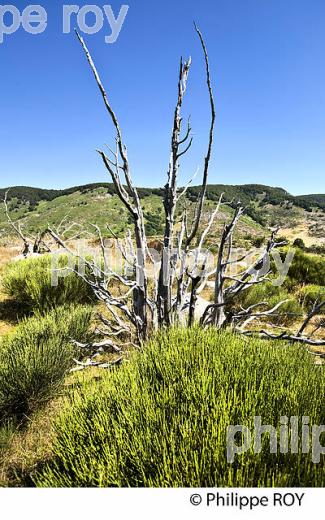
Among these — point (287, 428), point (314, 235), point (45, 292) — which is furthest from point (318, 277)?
point (314, 235)

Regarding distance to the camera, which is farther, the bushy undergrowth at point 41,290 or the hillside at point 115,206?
the hillside at point 115,206

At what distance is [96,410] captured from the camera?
5.98ft

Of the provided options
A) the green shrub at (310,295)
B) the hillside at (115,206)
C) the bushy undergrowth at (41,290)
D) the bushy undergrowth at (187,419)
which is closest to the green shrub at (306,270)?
the green shrub at (310,295)

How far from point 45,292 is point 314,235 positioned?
122 feet

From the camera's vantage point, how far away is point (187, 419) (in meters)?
1.53

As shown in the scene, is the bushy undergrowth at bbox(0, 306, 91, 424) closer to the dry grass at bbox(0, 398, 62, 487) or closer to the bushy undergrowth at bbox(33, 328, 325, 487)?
the dry grass at bbox(0, 398, 62, 487)

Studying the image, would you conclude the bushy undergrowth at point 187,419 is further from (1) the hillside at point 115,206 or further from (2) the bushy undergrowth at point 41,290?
(1) the hillside at point 115,206

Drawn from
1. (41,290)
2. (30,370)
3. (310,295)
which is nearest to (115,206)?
(310,295)

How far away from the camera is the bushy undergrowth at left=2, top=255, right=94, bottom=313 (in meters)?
5.34

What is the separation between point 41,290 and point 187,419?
15.1ft

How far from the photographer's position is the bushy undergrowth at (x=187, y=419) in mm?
1299

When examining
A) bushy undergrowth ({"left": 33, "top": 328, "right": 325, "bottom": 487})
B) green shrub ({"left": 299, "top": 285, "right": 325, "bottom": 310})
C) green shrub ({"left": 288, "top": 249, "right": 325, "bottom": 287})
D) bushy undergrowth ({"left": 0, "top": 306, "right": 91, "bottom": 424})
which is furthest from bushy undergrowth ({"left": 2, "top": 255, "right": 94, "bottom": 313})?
green shrub ({"left": 288, "top": 249, "right": 325, "bottom": 287})

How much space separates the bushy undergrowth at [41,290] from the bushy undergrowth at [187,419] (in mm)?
3466

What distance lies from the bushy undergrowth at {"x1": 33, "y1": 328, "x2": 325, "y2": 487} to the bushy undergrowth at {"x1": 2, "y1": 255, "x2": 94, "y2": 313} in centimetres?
347
